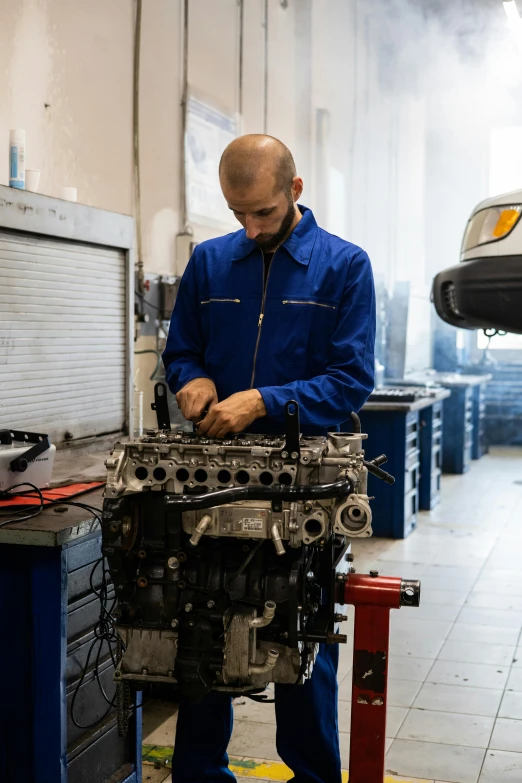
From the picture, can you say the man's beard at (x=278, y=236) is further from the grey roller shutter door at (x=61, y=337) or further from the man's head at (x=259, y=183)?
the grey roller shutter door at (x=61, y=337)

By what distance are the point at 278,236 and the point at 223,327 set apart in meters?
0.22

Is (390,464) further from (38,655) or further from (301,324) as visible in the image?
(38,655)

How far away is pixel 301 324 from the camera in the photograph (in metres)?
1.79

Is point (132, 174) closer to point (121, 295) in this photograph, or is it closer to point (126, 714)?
point (121, 295)

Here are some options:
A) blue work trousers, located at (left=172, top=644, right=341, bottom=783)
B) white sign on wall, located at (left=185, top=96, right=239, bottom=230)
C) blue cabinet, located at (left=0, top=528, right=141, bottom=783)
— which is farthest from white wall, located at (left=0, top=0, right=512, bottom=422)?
blue work trousers, located at (left=172, top=644, right=341, bottom=783)

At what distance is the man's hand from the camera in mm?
→ 1592

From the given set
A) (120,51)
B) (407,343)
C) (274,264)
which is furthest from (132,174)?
(407,343)

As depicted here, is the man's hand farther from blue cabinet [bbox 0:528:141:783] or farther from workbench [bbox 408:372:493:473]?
workbench [bbox 408:372:493:473]

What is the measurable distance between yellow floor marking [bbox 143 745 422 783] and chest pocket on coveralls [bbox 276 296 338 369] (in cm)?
119

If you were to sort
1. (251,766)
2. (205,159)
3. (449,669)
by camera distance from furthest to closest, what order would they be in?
1. (205,159)
2. (449,669)
3. (251,766)

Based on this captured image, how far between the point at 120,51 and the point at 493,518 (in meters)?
3.71

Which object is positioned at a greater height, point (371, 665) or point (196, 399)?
point (196, 399)

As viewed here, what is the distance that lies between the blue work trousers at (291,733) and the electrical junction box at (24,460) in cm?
58

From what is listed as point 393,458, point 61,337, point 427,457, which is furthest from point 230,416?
point 427,457
